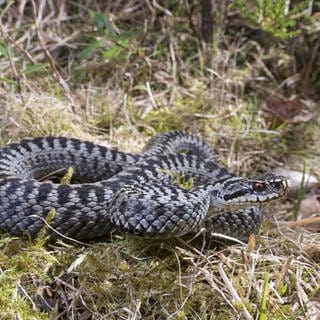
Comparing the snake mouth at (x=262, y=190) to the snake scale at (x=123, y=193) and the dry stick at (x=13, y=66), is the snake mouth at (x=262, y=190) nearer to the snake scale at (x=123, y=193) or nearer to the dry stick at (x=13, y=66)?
the snake scale at (x=123, y=193)

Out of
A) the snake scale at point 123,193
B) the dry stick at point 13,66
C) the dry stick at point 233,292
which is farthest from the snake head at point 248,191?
the dry stick at point 13,66

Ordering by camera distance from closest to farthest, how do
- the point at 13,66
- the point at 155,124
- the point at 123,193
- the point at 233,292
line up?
the point at 233,292 → the point at 123,193 → the point at 13,66 → the point at 155,124

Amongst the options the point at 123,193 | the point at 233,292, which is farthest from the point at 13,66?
the point at 233,292

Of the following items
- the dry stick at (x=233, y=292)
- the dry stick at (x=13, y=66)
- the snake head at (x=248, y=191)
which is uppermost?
the dry stick at (x=13, y=66)

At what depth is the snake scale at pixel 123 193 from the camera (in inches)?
175

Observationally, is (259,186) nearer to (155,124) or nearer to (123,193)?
(123,193)

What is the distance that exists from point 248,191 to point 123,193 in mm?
963

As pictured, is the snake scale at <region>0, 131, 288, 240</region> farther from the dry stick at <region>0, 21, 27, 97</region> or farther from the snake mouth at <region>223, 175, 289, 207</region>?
the dry stick at <region>0, 21, 27, 97</region>

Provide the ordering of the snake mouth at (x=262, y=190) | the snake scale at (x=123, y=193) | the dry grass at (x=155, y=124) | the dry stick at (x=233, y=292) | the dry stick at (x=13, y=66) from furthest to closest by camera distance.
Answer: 1. the dry stick at (x=13, y=66)
2. the snake mouth at (x=262, y=190)
3. the snake scale at (x=123, y=193)
4. the dry grass at (x=155, y=124)
5. the dry stick at (x=233, y=292)

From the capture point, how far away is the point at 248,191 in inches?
185

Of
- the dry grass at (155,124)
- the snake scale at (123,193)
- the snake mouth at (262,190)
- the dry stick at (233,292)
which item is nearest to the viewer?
the dry stick at (233,292)

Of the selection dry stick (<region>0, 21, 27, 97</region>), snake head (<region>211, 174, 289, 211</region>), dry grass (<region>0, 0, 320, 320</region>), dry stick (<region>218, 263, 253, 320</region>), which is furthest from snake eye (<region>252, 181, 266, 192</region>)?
dry stick (<region>0, 21, 27, 97</region>)

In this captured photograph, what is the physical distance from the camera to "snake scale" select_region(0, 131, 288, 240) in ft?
14.6

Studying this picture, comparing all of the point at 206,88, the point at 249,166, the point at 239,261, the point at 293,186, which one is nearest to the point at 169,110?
the point at 206,88
